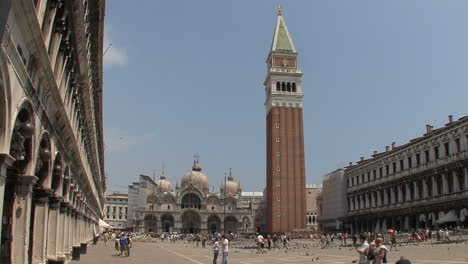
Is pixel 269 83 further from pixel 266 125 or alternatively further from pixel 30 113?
pixel 30 113

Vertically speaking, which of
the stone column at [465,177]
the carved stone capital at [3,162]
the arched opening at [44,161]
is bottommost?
the carved stone capital at [3,162]

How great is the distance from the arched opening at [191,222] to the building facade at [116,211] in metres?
36.6

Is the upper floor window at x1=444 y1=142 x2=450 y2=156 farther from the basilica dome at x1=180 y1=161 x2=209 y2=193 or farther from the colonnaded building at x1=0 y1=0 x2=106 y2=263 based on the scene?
the basilica dome at x1=180 y1=161 x2=209 y2=193

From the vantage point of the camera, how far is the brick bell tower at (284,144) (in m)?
82.2

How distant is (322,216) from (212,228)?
2780 centimetres

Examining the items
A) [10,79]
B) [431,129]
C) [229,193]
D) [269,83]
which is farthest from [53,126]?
[229,193]

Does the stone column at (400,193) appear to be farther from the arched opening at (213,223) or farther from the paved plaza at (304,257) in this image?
the arched opening at (213,223)

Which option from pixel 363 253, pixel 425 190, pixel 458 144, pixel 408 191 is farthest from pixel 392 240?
pixel 408 191

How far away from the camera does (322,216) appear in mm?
92375

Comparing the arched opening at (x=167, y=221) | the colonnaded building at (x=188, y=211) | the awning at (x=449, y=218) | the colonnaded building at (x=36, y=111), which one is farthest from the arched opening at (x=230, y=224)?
the colonnaded building at (x=36, y=111)

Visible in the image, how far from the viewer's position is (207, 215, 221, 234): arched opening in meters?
108

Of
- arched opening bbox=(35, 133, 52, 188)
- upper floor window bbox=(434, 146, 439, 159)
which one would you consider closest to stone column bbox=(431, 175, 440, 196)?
upper floor window bbox=(434, 146, 439, 159)

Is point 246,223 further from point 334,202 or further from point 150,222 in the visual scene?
point 334,202

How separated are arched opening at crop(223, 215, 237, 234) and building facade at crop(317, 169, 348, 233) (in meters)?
23.0
